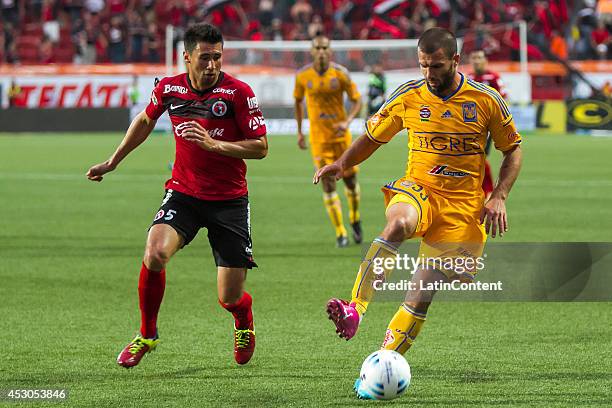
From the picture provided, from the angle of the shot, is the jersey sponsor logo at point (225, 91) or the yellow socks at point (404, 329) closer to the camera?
the yellow socks at point (404, 329)

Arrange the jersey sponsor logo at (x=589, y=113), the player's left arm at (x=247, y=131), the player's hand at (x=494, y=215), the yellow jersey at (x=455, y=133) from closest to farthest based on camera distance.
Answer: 1. the player's hand at (x=494, y=215)
2. the yellow jersey at (x=455, y=133)
3. the player's left arm at (x=247, y=131)
4. the jersey sponsor logo at (x=589, y=113)

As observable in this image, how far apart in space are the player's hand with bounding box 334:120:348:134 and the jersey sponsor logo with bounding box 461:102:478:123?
7.45 meters

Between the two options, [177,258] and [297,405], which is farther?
[177,258]

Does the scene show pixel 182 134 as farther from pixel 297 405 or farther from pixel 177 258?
pixel 177 258

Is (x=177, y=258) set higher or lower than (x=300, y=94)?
lower

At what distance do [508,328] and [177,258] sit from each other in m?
4.78

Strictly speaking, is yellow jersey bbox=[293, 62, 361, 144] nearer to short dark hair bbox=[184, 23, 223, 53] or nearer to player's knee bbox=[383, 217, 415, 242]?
short dark hair bbox=[184, 23, 223, 53]

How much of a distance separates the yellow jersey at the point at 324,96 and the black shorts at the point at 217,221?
6.92 metres

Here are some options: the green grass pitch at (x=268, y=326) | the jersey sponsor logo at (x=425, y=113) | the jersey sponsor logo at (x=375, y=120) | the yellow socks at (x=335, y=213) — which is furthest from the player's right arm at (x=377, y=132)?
the yellow socks at (x=335, y=213)

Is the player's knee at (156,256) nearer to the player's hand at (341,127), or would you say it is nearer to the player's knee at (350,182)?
the player's knee at (350,182)

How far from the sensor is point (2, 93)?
116 feet

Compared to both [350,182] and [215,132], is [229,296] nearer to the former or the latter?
[215,132]

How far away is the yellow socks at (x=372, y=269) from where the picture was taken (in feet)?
20.4

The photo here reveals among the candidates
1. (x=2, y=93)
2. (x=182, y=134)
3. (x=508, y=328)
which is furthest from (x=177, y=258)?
(x=2, y=93)
